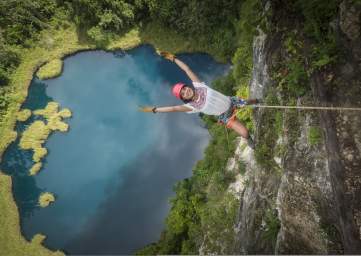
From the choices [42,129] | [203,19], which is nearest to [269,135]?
[203,19]

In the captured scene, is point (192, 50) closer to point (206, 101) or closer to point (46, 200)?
point (46, 200)

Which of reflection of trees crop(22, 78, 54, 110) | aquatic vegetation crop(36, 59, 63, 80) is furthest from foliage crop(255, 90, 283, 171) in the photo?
aquatic vegetation crop(36, 59, 63, 80)

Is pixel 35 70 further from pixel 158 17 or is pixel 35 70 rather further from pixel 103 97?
pixel 158 17

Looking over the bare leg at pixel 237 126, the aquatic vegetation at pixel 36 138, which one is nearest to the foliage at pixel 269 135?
the bare leg at pixel 237 126

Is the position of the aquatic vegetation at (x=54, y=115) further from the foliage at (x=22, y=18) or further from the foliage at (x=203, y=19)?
the foliage at (x=203, y=19)

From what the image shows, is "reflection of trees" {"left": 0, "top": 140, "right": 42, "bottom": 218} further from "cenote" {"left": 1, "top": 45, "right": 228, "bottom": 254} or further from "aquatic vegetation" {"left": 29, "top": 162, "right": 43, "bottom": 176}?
"aquatic vegetation" {"left": 29, "top": 162, "right": 43, "bottom": 176}

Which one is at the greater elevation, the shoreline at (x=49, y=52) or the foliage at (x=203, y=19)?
the foliage at (x=203, y=19)
